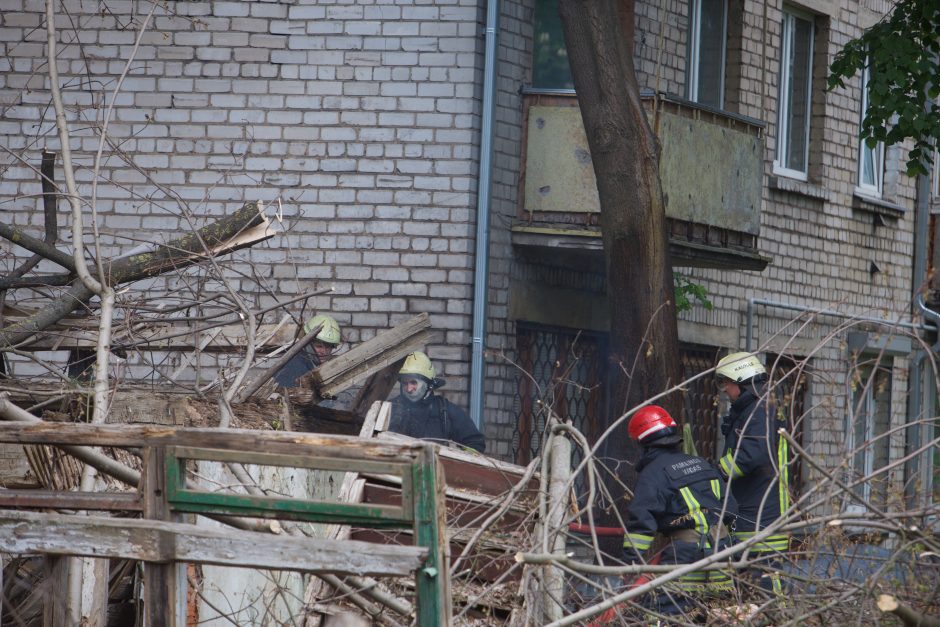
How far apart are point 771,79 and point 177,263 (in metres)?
7.99

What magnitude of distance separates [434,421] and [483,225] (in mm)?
1841

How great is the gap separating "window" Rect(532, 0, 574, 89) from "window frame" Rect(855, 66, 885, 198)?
475 cm

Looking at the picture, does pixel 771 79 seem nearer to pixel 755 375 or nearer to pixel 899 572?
pixel 755 375

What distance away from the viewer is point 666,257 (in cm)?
778

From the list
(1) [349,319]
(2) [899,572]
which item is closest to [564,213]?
(1) [349,319]

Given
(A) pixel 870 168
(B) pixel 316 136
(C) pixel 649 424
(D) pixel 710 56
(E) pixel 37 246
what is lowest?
(C) pixel 649 424

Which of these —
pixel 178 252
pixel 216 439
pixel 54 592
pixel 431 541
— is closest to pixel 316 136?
pixel 178 252

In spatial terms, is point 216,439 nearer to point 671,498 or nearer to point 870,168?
point 671,498

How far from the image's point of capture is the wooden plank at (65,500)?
136 inches

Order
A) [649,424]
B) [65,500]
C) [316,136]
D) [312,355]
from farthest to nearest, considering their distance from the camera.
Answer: [316,136] → [312,355] → [649,424] → [65,500]

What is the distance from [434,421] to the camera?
26.9 ft

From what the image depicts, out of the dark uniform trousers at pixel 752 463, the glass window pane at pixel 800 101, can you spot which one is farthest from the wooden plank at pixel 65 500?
the glass window pane at pixel 800 101

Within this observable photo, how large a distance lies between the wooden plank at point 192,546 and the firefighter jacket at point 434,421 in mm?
4892

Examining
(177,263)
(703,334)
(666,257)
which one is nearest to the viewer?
(177,263)
